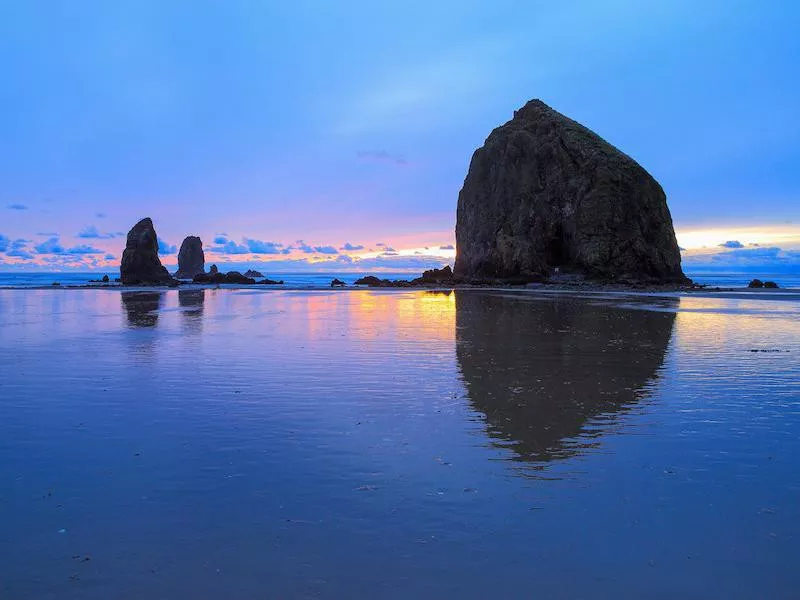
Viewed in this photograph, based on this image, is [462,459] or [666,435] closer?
[462,459]

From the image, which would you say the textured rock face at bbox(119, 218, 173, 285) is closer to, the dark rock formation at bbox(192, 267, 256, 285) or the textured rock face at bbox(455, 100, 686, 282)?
the dark rock formation at bbox(192, 267, 256, 285)

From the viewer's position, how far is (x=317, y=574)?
4750mm

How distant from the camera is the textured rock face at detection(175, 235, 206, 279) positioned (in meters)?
161

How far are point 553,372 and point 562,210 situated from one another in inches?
3277

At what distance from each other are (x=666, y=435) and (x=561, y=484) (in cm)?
298

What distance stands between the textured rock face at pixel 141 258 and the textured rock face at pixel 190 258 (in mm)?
52931

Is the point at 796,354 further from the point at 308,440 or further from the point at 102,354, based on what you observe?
the point at 102,354

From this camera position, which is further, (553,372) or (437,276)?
(437,276)

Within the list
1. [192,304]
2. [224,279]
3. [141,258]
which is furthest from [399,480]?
[224,279]

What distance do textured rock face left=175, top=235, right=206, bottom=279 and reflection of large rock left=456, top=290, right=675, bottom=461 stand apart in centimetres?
14648

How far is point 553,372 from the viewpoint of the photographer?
14.6 m

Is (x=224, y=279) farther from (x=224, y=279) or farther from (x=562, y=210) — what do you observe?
(x=562, y=210)

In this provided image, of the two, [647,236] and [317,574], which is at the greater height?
[647,236]

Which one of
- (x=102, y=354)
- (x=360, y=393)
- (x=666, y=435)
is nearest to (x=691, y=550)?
(x=666, y=435)
